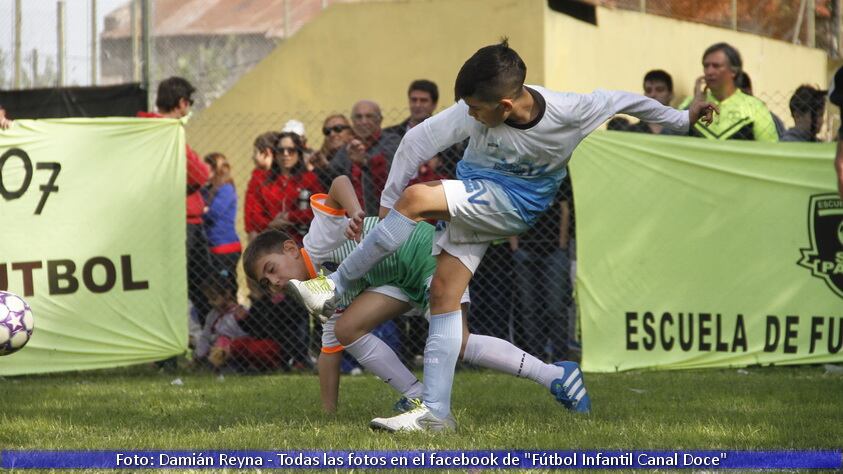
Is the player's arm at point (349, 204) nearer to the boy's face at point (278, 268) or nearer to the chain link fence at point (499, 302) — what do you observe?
the boy's face at point (278, 268)

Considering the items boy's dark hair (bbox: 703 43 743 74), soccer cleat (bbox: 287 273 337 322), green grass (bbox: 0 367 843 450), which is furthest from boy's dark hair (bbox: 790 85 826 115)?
soccer cleat (bbox: 287 273 337 322)

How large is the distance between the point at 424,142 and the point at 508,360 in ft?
4.09

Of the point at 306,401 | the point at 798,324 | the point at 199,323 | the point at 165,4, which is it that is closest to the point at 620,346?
the point at 798,324

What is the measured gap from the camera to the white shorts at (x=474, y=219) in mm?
5086

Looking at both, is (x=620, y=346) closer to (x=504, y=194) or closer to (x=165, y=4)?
(x=504, y=194)

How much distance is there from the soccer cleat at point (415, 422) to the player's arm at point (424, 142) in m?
0.90

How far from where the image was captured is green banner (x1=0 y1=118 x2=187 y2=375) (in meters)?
8.45

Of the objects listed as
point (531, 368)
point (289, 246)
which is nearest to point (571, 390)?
point (531, 368)

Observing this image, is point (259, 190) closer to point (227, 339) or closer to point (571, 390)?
point (227, 339)

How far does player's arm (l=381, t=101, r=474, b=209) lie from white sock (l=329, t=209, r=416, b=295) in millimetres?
204

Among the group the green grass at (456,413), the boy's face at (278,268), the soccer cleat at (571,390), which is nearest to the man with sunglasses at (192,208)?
the green grass at (456,413)

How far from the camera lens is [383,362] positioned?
231 inches

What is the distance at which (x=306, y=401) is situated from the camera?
673 cm

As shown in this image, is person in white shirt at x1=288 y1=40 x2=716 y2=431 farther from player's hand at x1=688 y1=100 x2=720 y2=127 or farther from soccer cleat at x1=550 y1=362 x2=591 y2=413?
soccer cleat at x1=550 y1=362 x2=591 y2=413
